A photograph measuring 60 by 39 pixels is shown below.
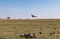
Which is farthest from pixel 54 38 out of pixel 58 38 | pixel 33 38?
pixel 33 38

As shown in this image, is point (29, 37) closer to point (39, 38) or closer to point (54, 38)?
point (39, 38)

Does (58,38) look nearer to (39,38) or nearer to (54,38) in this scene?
(54,38)

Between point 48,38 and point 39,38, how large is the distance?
894mm

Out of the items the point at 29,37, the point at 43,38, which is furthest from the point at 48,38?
the point at 29,37

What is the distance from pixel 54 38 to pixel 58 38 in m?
0.39

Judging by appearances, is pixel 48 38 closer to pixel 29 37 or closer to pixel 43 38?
pixel 43 38

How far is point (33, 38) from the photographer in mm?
20734

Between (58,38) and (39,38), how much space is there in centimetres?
187

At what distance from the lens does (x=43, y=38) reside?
2091 cm

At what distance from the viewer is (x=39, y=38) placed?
20.9m

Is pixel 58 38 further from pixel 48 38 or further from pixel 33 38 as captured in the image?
pixel 33 38

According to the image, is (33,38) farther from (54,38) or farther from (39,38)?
(54,38)

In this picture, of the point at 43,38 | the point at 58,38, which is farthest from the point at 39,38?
the point at 58,38

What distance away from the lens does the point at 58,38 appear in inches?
832
